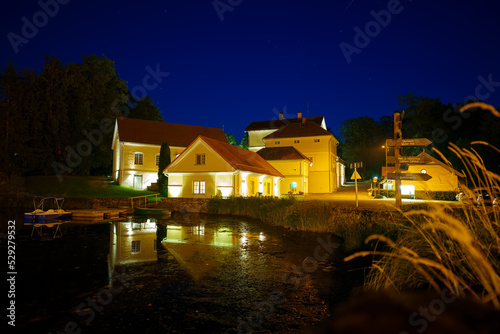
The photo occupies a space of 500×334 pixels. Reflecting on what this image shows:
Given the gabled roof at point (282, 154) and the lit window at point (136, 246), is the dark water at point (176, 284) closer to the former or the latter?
the lit window at point (136, 246)

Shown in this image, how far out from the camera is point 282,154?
4403 centimetres

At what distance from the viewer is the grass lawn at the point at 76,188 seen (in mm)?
33406

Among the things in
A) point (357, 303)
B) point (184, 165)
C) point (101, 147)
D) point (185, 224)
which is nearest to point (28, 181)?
point (101, 147)

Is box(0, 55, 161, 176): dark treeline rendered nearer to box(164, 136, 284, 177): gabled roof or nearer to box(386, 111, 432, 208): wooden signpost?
box(164, 136, 284, 177): gabled roof

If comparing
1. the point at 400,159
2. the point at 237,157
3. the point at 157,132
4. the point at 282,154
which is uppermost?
the point at 157,132

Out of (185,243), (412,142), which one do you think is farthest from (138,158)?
(412,142)

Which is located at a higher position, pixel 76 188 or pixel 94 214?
pixel 76 188

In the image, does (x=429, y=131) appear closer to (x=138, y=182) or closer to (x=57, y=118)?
(x=138, y=182)

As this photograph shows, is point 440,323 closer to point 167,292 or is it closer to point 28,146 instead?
point 167,292

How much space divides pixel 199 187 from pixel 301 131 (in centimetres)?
2401

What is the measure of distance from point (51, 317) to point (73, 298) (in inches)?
38.5

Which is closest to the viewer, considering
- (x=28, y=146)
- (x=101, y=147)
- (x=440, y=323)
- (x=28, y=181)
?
(x=440, y=323)

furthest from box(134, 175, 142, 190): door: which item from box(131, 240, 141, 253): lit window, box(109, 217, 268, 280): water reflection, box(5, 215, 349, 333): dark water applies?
box(131, 240, 141, 253): lit window

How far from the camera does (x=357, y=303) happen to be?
1.29 meters
